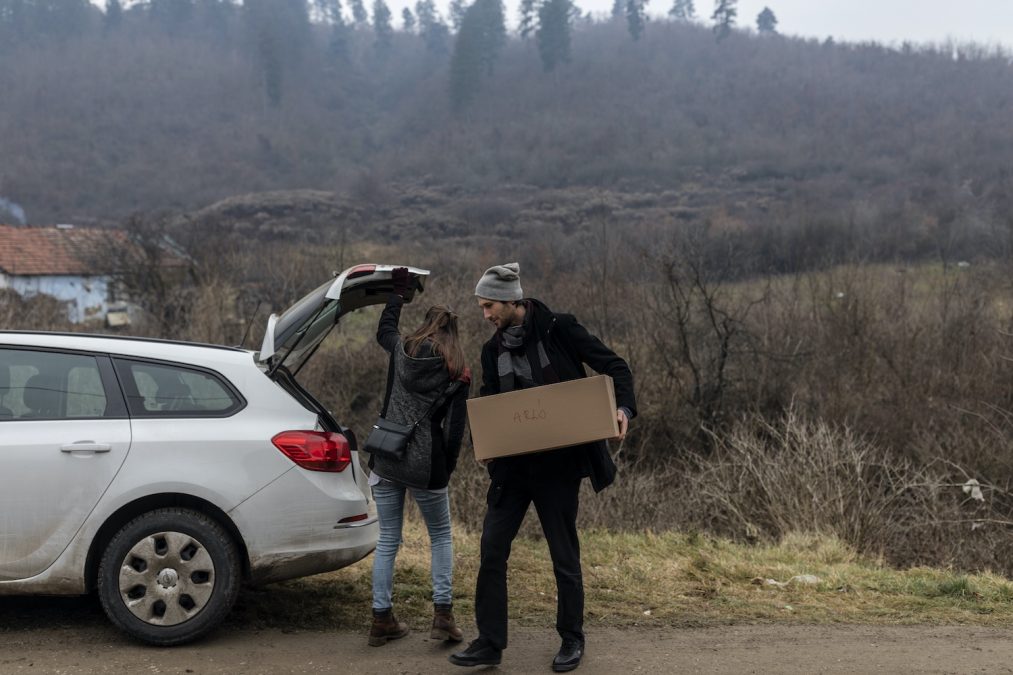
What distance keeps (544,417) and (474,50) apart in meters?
103

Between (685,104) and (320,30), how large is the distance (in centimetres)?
6132

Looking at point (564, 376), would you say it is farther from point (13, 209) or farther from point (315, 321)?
point (13, 209)

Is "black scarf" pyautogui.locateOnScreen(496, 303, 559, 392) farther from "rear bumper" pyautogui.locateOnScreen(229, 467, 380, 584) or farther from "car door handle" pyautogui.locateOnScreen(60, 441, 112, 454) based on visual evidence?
"car door handle" pyautogui.locateOnScreen(60, 441, 112, 454)

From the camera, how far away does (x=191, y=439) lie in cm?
509

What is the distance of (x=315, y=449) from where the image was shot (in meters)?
5.21

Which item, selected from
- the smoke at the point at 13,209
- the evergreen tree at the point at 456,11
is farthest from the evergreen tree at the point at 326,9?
the smoke at the point at 13,209

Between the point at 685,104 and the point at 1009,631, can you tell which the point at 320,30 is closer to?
the point at 685,104

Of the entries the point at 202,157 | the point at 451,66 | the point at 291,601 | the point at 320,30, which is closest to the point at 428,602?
the point at 291,601

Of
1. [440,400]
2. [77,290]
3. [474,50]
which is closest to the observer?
[440,400]

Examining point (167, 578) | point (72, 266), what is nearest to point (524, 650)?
point (167, 578)

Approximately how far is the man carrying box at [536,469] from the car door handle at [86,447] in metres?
1.99

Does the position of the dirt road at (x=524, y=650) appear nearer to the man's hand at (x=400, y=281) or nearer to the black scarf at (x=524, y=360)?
the black scarf at (x=524, y=360)

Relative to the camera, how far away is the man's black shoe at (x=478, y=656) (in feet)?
15.8

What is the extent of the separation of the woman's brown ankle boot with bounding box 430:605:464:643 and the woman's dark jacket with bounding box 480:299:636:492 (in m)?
0.87
